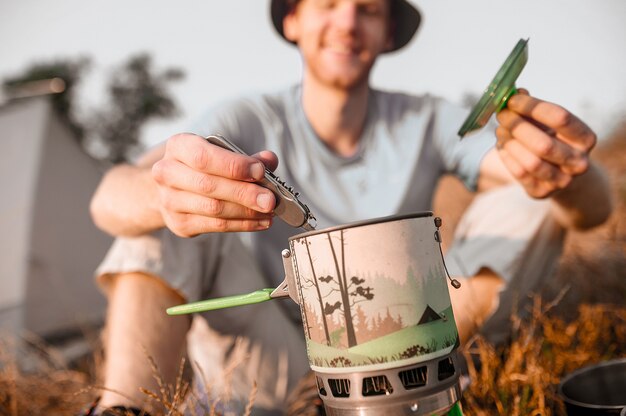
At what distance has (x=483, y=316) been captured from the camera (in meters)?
1.19

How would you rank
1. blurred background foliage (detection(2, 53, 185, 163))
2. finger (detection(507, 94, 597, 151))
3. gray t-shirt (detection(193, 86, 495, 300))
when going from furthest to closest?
blurred background foliage (detection(2, 53, 185, 163))
gray t-shirt (detection(193, 86, 495, 300))
finger (detection(507, 94, 597, 151))

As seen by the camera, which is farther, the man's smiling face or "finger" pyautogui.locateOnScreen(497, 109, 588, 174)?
the man's smiling face

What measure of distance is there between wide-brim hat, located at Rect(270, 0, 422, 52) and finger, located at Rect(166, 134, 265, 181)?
1.05 metres

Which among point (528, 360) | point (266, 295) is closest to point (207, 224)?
point (266, 295)

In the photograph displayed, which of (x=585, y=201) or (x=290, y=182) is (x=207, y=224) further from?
(x=585, y=201)

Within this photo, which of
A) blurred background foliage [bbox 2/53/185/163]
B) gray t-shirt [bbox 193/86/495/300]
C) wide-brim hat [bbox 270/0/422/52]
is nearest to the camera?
gray t-shirt [bbox 193/86/495/300]

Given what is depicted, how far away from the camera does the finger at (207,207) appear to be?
0.72 metres

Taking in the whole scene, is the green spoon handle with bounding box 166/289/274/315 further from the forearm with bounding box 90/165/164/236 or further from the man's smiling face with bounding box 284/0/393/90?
the man's smiling face with bounding box 284/0/393/90

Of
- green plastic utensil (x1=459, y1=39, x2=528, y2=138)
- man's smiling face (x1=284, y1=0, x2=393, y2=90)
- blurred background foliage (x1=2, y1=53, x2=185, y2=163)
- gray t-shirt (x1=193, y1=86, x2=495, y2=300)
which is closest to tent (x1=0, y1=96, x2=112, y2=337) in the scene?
gray t-shirt (x1=193, y1=86, x2=495, y2=300)

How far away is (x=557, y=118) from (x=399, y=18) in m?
0.95

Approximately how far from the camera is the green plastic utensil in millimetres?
755

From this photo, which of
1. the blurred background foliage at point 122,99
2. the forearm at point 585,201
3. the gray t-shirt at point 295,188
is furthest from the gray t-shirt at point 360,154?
the blurred background foliage at point 122,99

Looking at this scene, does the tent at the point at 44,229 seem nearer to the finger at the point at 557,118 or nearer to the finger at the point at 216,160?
the finger at the point at 216,160

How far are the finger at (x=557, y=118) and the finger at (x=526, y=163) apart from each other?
51 mm
